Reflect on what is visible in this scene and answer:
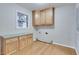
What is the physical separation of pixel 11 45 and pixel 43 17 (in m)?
0.63

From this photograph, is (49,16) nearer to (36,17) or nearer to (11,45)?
(36,17)

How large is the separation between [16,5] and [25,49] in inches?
25.0

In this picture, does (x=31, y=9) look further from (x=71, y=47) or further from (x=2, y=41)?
(x=71, y=47)

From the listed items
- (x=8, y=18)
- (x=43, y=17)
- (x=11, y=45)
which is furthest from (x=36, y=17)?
(x=11, y=45)

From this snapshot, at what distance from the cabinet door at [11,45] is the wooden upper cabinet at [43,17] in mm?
400

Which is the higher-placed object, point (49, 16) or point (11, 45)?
point (49, 16)

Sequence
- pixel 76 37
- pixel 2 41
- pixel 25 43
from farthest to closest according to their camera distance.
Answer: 1. pixel 25 43
2. pixel 76 37
3. pixel 2 41

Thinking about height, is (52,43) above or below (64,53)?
above

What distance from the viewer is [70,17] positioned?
1426 millimetres

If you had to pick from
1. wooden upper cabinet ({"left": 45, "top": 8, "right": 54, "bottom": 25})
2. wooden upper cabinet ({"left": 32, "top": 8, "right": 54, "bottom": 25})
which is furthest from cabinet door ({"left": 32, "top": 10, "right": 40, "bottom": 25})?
wooden upper cabinet ({"left": 45, "top": 8, "right": 54, "bottom": 25})

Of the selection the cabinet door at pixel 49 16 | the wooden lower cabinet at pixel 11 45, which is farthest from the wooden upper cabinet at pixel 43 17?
the wooden lower cabinet at pixel 11 45

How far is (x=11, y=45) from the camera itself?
4.60 feet

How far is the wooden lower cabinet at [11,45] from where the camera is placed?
53.1 inches
